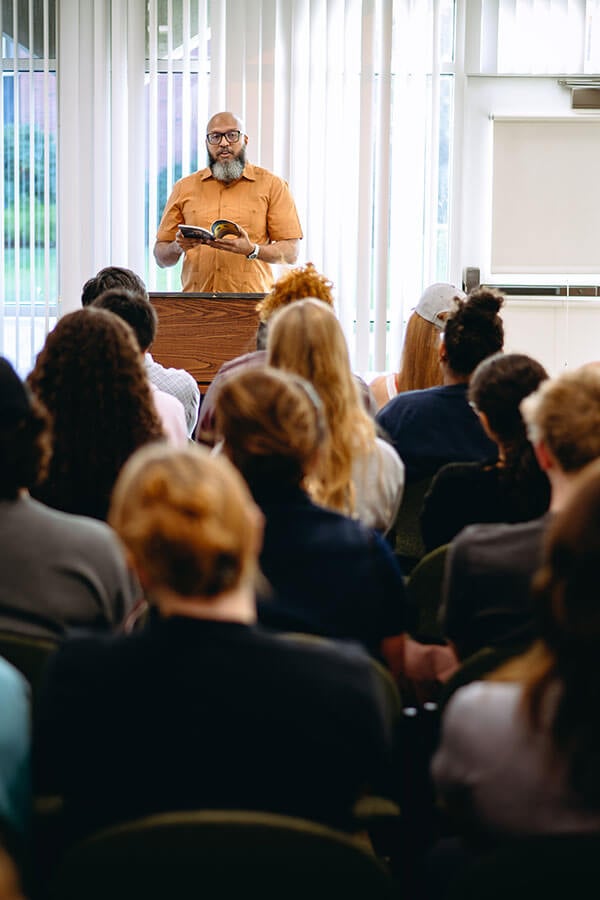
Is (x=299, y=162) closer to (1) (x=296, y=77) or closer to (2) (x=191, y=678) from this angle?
(1) (x=296, y=77)

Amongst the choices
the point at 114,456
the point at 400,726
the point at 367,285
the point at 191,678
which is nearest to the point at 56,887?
the point at 191,678

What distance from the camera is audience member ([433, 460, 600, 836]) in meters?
1.22

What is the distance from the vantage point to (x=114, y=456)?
8.39ft

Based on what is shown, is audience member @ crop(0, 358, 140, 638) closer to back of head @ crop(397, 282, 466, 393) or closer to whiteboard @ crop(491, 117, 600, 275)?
back of head @ crop(397, 282, 466, 393)

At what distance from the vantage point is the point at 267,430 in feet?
6.43

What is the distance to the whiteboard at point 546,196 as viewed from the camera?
7172mm

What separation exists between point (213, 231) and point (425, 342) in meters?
1.73

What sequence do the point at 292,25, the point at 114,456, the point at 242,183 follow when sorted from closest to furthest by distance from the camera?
the point at 114,456
the point at 242,183
the point at 292,25

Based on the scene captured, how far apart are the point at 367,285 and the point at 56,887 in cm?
621

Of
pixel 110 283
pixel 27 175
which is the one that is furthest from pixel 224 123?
pixel 110 283

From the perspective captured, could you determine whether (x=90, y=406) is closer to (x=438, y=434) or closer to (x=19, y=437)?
(x=19, y=437)

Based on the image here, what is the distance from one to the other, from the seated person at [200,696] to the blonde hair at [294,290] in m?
2.29

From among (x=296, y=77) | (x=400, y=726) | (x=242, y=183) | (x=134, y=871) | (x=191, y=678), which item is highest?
(x=296, y=77)

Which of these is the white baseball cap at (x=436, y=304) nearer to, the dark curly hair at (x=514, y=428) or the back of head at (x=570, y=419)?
the dark curly hair at (x=514, y=428)
